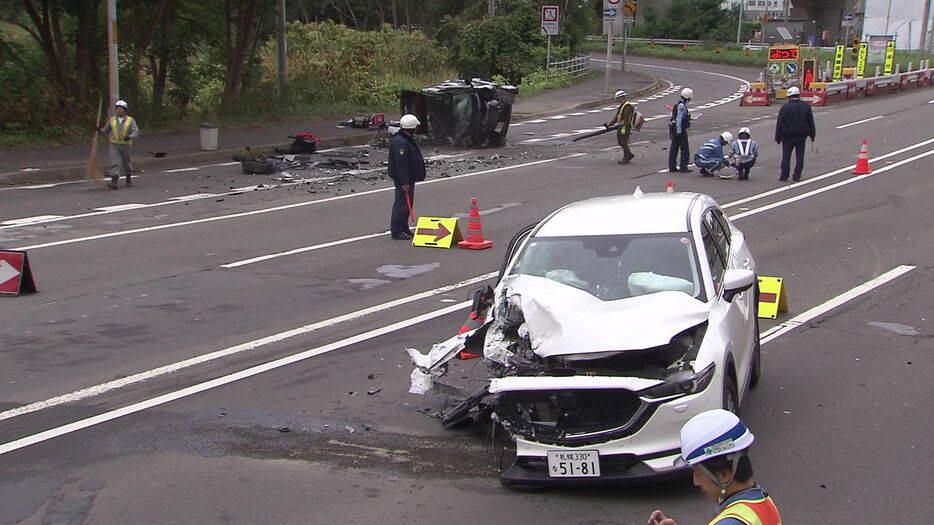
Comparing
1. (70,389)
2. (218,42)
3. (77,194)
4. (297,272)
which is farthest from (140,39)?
(70,389)

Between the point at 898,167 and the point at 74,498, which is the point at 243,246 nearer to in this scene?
the point at 74,498

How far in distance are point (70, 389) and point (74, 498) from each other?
2.31 metres

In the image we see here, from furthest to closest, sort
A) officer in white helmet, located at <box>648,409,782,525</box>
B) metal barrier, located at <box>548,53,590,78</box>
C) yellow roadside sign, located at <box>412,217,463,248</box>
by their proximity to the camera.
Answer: metal barrier, located at <box>548,53,590,78</box>, yellow roadside sign, located at <box>412,217,463,248</box>, officer in white helmet, located at <box>648,409,782,525</box>

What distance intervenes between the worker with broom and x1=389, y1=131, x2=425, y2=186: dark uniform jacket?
7.22 m

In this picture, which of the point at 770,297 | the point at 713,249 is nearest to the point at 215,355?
the point at 713,249

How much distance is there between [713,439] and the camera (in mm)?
3410

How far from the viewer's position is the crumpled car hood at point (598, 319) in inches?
251

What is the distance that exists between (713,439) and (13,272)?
33.3 ft

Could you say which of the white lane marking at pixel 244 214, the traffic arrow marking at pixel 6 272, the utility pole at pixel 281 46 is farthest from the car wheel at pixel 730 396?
the utility pole at pixel 281 46

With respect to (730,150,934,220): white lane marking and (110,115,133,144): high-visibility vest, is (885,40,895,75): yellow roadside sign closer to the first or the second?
(730,150,934,220): white lane marking

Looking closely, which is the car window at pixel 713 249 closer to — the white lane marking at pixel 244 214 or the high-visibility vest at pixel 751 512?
the high-visibility vest at pixel 751 512

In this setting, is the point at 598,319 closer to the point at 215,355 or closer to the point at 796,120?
the point at 215,355

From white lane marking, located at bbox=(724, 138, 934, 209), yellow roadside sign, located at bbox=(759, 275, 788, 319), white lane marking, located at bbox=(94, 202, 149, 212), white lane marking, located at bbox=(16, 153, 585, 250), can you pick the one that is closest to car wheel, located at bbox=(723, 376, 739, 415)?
yellow roadside sign, located at bbox=(759, 275, 788, 319)

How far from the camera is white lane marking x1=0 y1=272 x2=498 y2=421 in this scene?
26.3 ft
